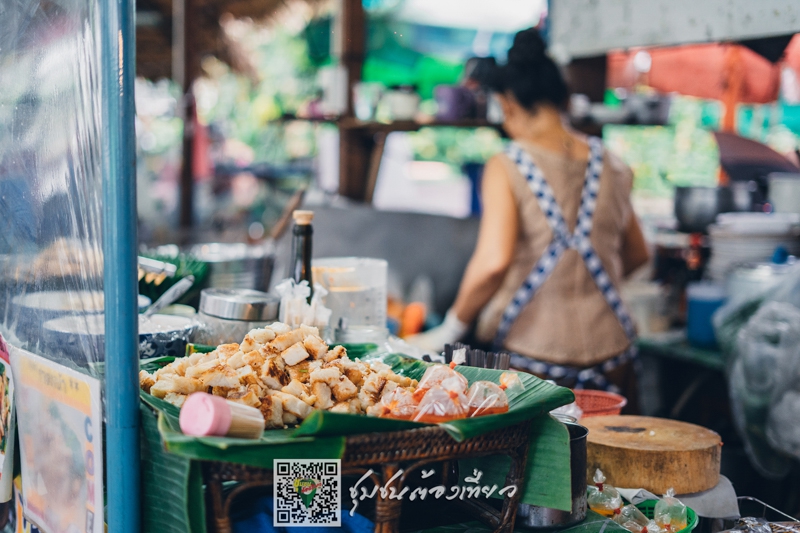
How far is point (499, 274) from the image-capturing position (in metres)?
2.71

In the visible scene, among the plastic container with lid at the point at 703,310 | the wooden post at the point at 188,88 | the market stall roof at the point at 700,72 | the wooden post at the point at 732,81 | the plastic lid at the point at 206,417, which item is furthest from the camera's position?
the wooden post at the point at 188,88

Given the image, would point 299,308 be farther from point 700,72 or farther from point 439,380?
point 700,72

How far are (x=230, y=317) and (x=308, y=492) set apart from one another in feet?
2.14

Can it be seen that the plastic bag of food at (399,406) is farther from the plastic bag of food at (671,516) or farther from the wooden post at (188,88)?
the wooden post at (188,88)

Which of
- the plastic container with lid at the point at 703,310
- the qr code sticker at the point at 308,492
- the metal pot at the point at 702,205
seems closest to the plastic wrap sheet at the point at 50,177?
the qr code sticker at the point at 308,492

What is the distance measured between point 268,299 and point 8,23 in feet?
2.54

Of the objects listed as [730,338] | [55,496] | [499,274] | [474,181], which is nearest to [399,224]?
[474,181]

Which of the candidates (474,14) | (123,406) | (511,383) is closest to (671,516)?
(511,383)

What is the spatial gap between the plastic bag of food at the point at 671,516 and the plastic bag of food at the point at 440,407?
15.6 inches

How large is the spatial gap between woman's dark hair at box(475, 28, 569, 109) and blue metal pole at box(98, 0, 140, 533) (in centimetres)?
188

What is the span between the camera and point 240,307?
1.62 metres

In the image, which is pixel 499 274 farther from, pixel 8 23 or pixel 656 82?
pixel 656 82

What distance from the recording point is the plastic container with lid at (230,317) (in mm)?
1623

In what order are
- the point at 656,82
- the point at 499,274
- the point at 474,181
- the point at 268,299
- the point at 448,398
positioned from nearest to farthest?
1. the point at 448,398
2. the point at 268,299
3. the point at 499,274
4. the point at 474,181
5. the point at 656,82
